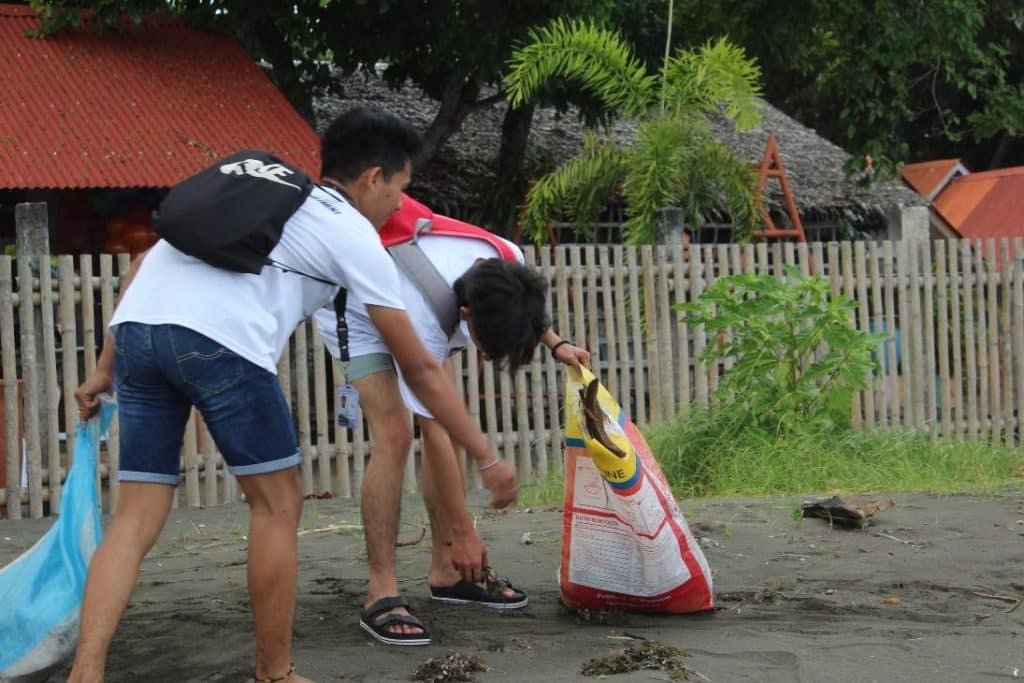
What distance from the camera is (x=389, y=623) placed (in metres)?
3.80

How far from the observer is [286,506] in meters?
3.19

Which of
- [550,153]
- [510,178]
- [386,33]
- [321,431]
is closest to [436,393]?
[321,431]

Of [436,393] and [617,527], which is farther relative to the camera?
[617,527]

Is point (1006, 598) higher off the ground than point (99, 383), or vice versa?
point (99, 383)

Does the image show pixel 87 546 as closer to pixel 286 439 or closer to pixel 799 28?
pixel 286 439

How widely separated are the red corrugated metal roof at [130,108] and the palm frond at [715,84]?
143 inches

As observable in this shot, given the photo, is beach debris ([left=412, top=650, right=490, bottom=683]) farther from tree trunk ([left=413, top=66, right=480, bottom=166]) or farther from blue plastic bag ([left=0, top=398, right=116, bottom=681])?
tree trunk ([left=413, top=66, right=480, bottom=166])

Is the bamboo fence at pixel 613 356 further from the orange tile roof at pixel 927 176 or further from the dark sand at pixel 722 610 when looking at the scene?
the orange tile roof at pixel 927 176

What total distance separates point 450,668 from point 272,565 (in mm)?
595

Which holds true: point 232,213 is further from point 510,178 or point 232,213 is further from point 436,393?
point 510,178

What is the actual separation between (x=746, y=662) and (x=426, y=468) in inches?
52.0

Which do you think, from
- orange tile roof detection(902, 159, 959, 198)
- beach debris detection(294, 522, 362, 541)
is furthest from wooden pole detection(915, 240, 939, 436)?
orange tile roof detection(902, 159, 959, 198)

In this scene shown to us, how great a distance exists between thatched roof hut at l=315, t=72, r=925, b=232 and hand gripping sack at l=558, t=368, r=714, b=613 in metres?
11.1

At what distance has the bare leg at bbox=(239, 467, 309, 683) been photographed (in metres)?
3.14
